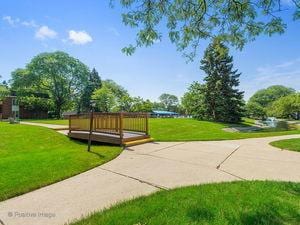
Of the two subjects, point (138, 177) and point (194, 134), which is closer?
point (138, 177)

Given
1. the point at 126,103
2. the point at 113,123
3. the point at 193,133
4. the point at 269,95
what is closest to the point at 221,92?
the point at 193,133

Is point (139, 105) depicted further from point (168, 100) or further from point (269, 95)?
point (269, 95)

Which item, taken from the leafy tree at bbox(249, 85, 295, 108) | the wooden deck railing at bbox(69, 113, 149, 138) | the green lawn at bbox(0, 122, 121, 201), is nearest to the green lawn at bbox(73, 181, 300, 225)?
the green lawn at bbox(0, 122, 121, 201)

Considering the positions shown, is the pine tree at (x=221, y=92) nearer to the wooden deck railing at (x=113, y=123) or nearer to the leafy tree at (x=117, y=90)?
the wooden deck railing at (x=113, y=123)

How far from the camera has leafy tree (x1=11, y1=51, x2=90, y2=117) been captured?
4903 centimetres

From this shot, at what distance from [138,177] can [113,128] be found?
17.7ft

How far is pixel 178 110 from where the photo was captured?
99.0 metres

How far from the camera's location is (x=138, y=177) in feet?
18.0

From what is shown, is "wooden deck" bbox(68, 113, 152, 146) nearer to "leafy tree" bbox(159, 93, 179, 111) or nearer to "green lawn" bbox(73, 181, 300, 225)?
"green lawn" bbox(73, 181, 300, 225)

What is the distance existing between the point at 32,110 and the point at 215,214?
172ft

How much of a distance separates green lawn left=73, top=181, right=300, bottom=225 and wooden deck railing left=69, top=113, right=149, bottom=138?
5875 mm

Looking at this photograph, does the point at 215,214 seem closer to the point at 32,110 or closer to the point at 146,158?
the point at 146,158

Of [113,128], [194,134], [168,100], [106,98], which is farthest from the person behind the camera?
[168,100]

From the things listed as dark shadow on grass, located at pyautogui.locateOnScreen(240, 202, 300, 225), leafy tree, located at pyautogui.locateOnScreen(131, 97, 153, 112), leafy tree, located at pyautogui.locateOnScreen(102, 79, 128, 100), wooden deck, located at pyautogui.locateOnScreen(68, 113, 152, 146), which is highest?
leafy tree, located at pyautogui.locateOnScreen(102, 79, 128, 100)
